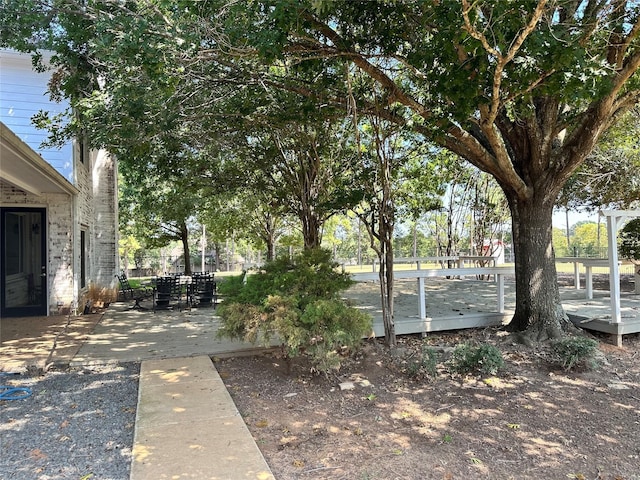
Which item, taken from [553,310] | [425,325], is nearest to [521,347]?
[553,310]

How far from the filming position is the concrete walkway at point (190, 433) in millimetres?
3102

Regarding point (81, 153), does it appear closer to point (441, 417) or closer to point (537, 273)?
point (537, 273)

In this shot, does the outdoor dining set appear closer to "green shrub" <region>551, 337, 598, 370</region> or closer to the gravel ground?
the gravel ground

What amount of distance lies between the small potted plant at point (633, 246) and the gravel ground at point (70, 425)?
437 inches

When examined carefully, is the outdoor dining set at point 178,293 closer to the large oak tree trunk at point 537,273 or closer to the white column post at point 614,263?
the large oak tree trunk at point 537,273

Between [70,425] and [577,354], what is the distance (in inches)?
221

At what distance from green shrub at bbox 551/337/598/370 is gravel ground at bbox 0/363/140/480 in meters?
4.97

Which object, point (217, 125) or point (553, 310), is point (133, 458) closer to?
point (553, 310)

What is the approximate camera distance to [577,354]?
552 cm

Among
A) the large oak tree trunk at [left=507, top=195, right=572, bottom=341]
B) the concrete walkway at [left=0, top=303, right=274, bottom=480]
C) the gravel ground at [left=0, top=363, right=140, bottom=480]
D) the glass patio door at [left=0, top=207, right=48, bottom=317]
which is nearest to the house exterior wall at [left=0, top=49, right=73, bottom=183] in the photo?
the glass patio door at [left=0, top=207, right=48, bottom=317]

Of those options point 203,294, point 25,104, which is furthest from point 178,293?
point 25,104

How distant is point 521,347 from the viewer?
20.8 ft

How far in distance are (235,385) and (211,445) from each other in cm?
163

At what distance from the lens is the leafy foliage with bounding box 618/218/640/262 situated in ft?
35.7
